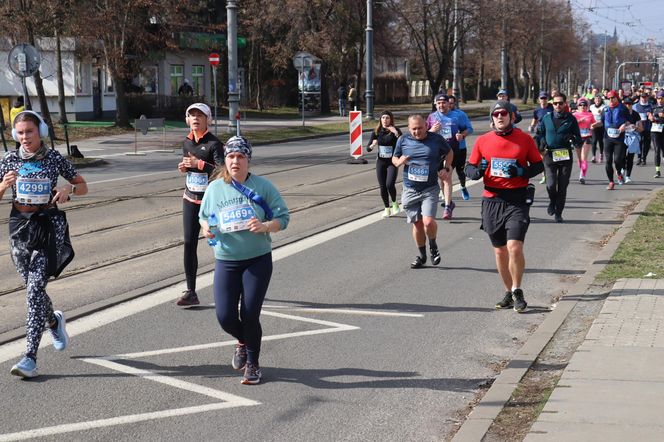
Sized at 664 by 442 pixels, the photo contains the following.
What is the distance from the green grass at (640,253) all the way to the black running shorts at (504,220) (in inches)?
60.9

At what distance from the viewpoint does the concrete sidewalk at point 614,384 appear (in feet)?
17.1

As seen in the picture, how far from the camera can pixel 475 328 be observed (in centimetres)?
808

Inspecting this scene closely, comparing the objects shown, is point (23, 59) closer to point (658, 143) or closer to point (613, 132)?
point (613, 132)

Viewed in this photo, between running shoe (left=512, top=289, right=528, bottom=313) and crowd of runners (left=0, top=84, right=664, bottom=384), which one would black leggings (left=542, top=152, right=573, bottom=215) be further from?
running shoe (left=512, top=289, right=528, bottom=313)

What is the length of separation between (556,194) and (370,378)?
8.54 meters

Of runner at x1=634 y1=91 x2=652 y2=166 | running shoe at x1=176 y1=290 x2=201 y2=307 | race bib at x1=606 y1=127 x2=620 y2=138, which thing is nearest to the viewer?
running shoe at x1=176 y1=290 x2=201 y2=307

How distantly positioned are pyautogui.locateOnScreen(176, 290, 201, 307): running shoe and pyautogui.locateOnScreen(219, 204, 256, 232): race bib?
8.36 feet

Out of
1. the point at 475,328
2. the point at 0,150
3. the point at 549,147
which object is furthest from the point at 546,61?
the point at 475,328

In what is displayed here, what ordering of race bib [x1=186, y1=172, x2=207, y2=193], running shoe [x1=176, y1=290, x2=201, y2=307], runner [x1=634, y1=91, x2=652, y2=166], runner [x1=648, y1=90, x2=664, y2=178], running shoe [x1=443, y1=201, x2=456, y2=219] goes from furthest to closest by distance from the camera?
runner [x1=634, y1=91, x2=652, y2=166] → runner [x1=648, y1=90, x2=664, y2=178] → running shoe [x1=443, y1=201, x2=456, y2=219] → running shoe [x1=176, y1=290, x2=201, y2=307] → race bib [x1=186, y1=172, x2=207, y2=193]

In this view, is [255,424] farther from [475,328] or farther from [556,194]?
[556,194]

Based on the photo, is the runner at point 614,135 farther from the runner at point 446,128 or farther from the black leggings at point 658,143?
the runner at point 446,128

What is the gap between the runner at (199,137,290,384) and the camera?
6312mm

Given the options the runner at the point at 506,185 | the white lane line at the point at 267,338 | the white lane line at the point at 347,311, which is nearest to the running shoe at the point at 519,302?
the runner at the point at 506,185

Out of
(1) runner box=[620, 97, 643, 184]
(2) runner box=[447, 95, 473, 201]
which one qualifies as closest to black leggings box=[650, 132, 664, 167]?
(1) runner box=[620, 97, 643, 184]
